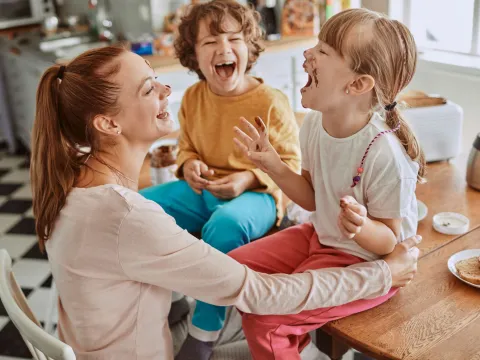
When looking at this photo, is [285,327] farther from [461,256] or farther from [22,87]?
[22,87]

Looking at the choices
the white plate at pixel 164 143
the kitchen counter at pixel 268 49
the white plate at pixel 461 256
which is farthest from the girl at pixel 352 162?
the kitchen counter at pixel 268 49

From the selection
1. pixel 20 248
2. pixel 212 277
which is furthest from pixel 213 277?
pixel 20 248

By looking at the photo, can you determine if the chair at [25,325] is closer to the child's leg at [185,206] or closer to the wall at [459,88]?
the child's leg at [185,206]

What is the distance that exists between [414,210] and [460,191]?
0.49 meters

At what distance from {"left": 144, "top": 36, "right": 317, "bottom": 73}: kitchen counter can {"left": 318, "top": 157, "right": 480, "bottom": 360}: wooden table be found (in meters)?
2.04

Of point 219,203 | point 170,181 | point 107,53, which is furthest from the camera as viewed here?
point 170,181

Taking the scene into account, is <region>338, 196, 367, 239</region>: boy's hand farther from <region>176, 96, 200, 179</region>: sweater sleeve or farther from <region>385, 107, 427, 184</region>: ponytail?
<region>176, 96, 200, 179</region>: sweater sleeve

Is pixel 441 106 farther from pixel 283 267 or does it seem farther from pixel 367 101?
pixel 283 267

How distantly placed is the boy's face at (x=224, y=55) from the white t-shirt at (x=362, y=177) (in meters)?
0.38

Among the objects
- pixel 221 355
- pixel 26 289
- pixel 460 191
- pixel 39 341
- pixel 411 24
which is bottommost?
pixel 26 289

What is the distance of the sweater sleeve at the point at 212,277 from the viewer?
1131 mm

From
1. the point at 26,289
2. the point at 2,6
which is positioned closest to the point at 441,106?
the point at 26,289

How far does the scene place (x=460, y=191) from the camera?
174 cm

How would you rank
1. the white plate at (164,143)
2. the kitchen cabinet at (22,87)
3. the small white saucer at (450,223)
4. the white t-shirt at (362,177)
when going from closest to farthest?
1. the white t-shirt at (362,177)
2. the small white saucer at (450,223)
3. the white plate at (164,143)
4. the kitchen cabinet at (22,87)
